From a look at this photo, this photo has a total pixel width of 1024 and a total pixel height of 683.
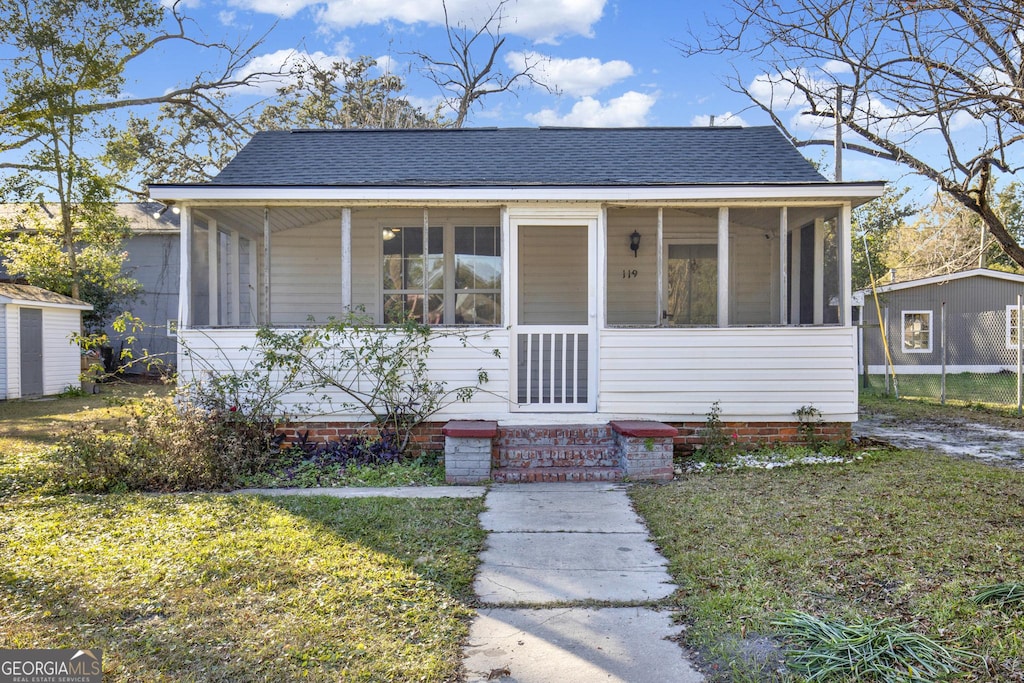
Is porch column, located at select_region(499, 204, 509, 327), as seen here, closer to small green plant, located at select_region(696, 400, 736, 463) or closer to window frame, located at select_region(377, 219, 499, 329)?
window frame, located at select_region(377, 219, 499, 329)

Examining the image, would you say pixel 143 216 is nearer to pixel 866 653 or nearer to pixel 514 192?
pixel 514 192

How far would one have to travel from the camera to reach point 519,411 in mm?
7242

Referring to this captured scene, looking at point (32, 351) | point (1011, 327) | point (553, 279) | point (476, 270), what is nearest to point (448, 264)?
point (476, 270)

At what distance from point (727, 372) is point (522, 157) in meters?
3.94

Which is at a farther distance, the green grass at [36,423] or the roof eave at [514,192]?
the roof eave at [514,192]

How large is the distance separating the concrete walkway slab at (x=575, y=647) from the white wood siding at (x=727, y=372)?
4.12 metres

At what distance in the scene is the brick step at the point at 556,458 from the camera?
6598 mm

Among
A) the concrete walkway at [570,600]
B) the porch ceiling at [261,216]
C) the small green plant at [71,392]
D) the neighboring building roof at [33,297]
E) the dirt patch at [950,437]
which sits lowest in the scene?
the concrete walkway at [570,600]

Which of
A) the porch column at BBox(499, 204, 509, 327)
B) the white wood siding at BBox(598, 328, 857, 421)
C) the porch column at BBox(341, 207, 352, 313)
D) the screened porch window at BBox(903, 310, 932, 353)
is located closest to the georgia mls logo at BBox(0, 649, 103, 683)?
the porch column at BBox(341, 207, 352, 313)

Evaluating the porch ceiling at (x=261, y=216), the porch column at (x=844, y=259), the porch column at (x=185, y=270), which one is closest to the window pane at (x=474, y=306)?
the porch ceiling at (x=261, y=216)

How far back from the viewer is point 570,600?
3.42 metres

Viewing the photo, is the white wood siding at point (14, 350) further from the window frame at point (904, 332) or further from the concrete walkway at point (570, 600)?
the window frame at point (904, 332)

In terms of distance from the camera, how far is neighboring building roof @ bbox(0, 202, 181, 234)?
19.6m

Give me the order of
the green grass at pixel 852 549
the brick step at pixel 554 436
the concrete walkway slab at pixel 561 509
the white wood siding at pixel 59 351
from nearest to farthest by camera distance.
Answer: the green grass at pixel 852 549
the concrete walkway slab at pixel 561 509
the brick step at pixel 554 436
the white wood siding at pixel 59 351
